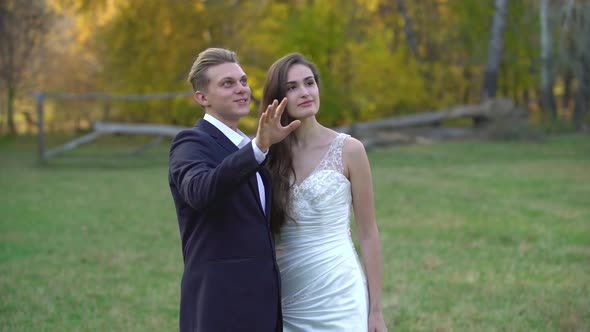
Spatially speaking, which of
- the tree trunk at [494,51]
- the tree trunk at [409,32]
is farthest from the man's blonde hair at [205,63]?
the tree trunk at [409,32]

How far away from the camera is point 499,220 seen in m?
10.0

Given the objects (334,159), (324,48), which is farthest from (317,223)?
(324,48)

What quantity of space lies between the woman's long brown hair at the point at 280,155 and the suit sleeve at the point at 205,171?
0.50 meters

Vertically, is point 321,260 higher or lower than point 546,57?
lower

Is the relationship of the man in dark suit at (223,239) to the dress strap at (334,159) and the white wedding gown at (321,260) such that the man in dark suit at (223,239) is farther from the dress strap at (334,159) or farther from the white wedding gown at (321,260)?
the dress strap at (334,159)

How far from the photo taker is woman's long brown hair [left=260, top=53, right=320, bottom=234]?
3195 mm

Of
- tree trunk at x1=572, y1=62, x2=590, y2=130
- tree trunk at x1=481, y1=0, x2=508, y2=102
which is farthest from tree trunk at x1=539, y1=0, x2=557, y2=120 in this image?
tree trunk at x1=481, y1=0, x2=508, y2=102

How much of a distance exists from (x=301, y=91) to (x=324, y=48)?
24.1m

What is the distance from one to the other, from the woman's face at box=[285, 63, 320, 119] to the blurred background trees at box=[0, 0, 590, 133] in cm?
2202

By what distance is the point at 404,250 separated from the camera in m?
8.27

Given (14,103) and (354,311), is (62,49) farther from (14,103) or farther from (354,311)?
(354,311)

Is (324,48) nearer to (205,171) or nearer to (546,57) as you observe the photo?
(546,57)

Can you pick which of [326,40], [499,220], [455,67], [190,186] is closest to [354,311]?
[190,186]

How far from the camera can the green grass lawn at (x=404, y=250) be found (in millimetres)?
5938
